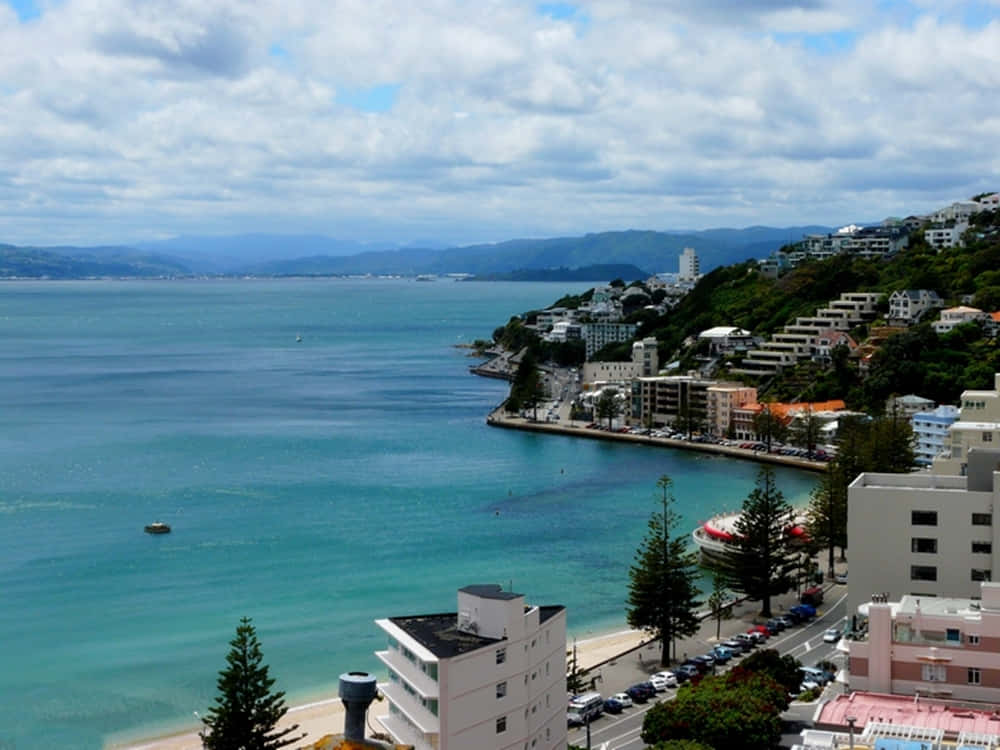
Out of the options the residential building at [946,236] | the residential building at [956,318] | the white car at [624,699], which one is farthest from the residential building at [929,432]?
the residential building at [946,236]

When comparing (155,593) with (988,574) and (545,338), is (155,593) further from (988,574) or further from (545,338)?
(545,338)

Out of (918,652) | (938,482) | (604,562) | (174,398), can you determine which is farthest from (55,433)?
(918,652)

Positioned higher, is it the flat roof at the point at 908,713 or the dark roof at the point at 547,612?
the dark roof at the point at 547,612

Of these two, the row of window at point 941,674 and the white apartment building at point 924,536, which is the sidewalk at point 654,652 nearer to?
the white apartment building at point 924,536

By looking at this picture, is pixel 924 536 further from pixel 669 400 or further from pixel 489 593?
pixel 669 400

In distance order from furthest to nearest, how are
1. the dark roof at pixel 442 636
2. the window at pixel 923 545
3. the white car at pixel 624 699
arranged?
the white car at pixel 624 699
the window at pixel 923 545
the dark roof at pixel 442 636

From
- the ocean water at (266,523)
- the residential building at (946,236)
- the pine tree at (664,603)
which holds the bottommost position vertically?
the ocean water at (266,523)

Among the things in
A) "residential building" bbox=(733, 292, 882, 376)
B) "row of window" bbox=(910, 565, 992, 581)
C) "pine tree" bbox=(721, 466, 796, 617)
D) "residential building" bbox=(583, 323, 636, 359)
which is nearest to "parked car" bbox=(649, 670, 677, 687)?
"row of window" bbox=(910, 565, 992, 581)
